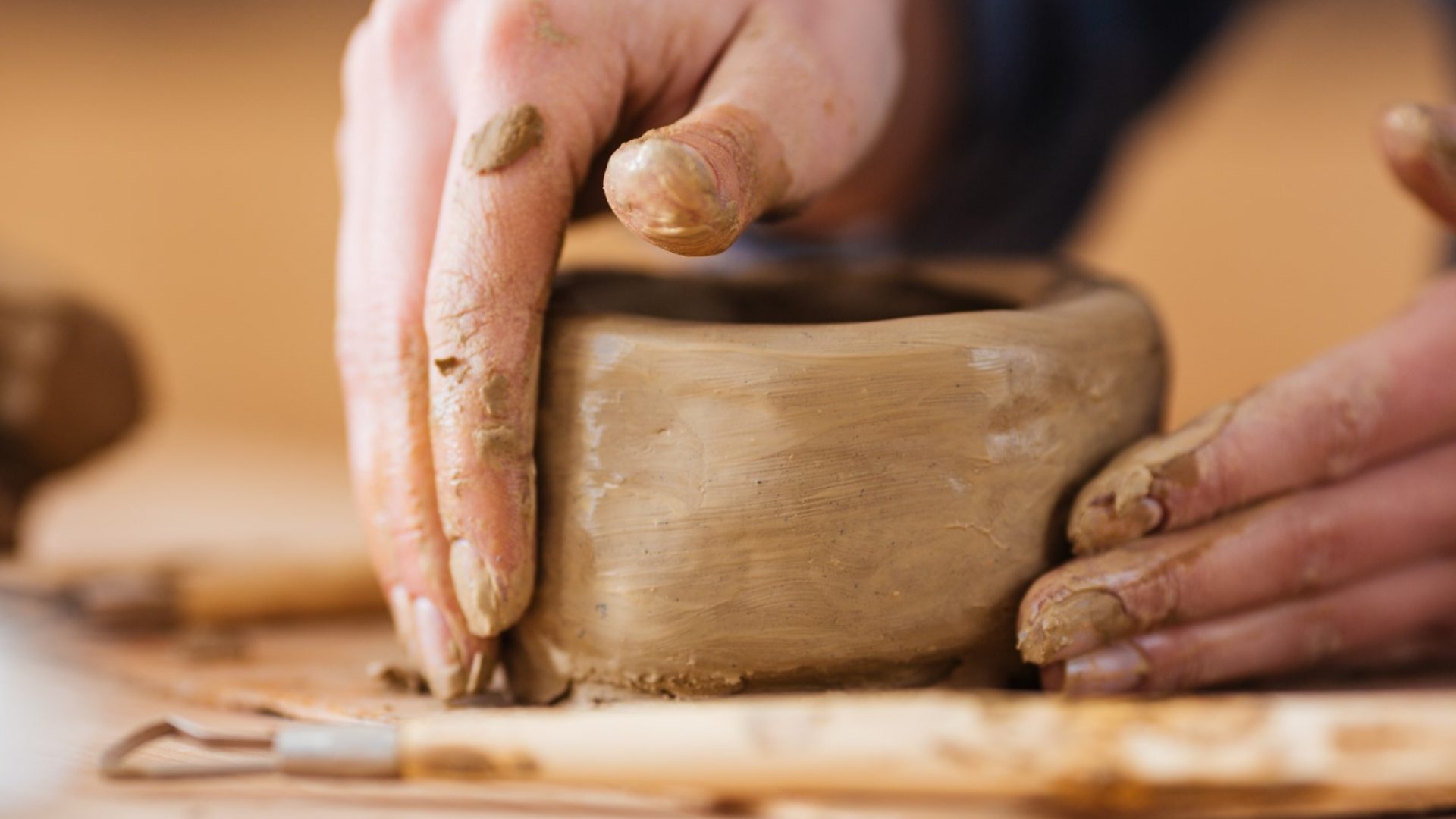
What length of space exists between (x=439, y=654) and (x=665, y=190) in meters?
0.33

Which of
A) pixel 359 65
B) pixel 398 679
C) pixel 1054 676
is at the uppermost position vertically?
pixel 359 65

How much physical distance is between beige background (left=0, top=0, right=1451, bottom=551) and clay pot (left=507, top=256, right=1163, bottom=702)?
1043 millimetres

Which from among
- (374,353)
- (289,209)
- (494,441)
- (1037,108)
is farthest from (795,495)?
(289,209)

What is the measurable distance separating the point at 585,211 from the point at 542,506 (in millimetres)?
235

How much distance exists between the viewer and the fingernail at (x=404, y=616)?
2.64 ft

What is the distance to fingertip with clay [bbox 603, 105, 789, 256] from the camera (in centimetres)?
64

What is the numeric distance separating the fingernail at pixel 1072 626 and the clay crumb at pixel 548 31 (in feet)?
1.46

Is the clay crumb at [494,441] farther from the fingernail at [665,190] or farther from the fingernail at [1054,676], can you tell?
the fingernail at [1054,676]

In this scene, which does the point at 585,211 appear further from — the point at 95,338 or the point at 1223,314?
the point at 1223,314

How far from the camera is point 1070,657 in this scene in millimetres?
744

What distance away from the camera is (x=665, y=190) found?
64cm

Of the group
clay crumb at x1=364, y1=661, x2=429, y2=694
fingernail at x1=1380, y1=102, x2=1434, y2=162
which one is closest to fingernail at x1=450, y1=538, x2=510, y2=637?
clay crumb at x1=364, y1=661, x2=429, y2=694

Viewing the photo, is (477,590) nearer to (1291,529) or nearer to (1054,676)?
(1054,676)

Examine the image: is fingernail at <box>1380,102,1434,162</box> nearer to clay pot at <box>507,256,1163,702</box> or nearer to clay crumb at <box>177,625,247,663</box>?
clay pot at <box>507,256,1163,702</box>
